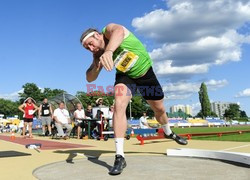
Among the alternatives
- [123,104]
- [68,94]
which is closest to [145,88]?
[123,104]

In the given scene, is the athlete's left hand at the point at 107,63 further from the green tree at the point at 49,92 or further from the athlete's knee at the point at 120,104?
the green tree at the point at 49,92

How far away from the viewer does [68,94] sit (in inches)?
768

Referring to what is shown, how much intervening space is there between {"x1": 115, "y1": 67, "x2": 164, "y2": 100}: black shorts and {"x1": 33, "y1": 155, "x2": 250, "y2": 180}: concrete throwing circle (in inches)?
41.2

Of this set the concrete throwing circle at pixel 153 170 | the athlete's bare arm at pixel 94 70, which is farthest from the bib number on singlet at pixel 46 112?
the athlete's bare arm at pixel 94 70

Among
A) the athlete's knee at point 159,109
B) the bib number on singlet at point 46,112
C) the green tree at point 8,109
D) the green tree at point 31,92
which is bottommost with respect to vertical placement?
the athlete's knee at point 159,109

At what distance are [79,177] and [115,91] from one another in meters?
1.37

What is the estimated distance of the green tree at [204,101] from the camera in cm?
11750

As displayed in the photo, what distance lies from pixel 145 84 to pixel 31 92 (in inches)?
3994

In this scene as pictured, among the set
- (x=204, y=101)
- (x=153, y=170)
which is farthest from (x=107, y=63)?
(x=204, y=101)

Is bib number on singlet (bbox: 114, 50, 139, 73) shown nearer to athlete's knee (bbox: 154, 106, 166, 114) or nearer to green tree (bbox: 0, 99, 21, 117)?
athlete's knee (bbox: 154, 106, 166, 114)

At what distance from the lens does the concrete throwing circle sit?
10.9ft

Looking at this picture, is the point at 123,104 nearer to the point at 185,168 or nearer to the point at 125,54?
the point at 125,54

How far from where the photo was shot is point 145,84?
4395 millimetres

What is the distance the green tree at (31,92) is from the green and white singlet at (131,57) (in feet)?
328
